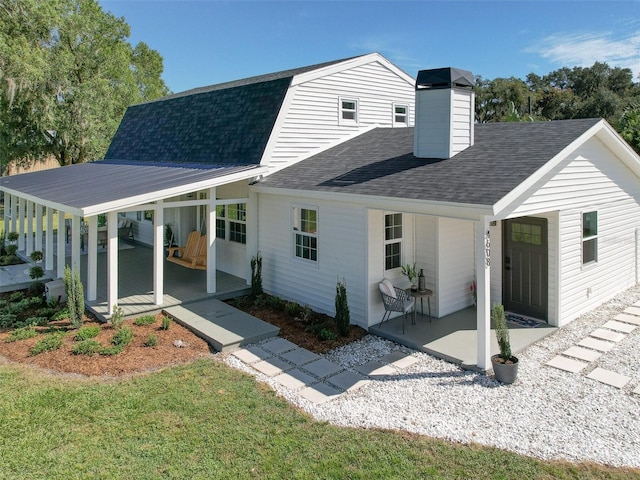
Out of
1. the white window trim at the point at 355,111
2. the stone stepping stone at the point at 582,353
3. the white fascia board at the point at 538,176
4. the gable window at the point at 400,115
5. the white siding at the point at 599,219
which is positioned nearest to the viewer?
the white fascia board at the point at 538,176

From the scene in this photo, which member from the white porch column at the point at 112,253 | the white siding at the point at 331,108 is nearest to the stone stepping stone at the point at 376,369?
the white porch column at the point at 112,253

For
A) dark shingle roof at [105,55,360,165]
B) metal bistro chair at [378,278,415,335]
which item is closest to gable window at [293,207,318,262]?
metal bistro chair at [378,278,415,335]

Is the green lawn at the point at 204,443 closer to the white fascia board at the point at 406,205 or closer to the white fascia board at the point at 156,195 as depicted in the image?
the white fascia board at the point at 156,195

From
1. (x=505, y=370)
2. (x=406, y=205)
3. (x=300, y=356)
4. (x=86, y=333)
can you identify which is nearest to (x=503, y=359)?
(x=505, y=370)

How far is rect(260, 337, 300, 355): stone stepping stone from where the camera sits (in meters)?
8.15

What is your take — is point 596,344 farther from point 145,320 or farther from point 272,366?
point 145,320

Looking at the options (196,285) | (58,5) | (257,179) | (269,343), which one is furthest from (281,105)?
(58,5)

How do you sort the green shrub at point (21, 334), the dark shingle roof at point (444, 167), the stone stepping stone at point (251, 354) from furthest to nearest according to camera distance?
the green shrub at point (21, 334)
the stone stepping stone at point (251, 354)
the dark shingle roof at point (444, 167)

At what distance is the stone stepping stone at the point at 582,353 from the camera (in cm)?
766

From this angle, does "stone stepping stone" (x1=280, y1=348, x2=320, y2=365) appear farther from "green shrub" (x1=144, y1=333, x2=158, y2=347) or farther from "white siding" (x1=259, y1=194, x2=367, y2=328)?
"green shrub" (x1=144, y1=333, x2=158, y2=347)

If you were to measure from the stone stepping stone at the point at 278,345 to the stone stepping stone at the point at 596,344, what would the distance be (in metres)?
5.25

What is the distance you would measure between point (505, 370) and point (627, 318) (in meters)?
4.71

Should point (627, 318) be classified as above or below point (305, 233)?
below

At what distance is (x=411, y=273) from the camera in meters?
9.26
